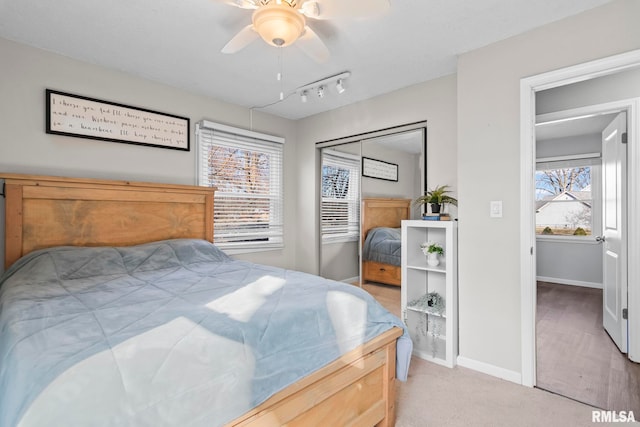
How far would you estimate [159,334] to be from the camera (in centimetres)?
115

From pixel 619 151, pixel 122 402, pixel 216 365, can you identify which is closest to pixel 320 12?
pixel 216 365

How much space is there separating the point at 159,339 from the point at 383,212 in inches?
106

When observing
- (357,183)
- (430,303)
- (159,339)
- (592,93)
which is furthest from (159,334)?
(592,93)

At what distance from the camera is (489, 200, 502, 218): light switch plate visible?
2346 mm

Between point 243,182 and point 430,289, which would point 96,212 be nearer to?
point 243,182

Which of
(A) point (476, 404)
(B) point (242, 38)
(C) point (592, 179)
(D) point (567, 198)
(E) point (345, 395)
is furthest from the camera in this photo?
(D) point (567, 198)

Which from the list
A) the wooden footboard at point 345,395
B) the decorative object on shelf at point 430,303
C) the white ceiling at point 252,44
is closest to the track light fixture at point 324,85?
the white ceiling at point 252,44

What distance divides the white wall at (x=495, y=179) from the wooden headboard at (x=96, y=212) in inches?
96.0

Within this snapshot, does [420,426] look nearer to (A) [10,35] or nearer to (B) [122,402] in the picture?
(B) [122,402]

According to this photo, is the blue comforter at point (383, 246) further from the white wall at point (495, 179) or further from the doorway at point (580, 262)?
the doorway at point (580, 262)

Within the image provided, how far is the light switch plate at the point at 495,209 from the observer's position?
7.70ft

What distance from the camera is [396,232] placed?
10.8 ft

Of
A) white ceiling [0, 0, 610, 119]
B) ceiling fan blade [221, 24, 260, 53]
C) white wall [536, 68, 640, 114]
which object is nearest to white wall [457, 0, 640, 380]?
white ceiling [0, 0, 610, 119]

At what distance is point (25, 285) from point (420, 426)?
7.68 ft
